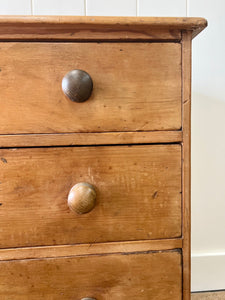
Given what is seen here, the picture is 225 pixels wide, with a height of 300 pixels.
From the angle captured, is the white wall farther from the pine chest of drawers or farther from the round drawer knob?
the round drawer knob

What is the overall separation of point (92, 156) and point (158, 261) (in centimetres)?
24

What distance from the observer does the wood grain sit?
1.50ft

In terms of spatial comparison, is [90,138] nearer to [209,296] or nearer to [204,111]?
[204,111]

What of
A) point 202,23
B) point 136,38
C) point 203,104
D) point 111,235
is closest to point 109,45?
point 136,38

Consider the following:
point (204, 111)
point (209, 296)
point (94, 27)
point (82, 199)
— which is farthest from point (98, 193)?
point (209, 296)

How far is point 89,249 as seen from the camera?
0.52m

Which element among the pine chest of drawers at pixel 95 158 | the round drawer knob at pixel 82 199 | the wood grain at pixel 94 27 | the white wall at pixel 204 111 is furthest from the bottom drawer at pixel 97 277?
the white wall at pixel 204 111

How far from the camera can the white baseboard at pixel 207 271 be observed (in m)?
1.00

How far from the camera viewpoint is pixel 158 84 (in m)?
0.51

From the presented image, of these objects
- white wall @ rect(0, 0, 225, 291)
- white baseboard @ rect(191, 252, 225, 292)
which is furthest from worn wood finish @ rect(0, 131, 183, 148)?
white baseboard @ rect(191, 252, 225, 292)

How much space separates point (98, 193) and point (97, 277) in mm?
159

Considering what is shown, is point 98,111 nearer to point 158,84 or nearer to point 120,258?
point 158,84

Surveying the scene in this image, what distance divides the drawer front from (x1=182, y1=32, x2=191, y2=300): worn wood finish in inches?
0.4

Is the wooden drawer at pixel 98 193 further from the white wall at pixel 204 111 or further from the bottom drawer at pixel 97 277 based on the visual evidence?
the white wall at pixel 204 111
